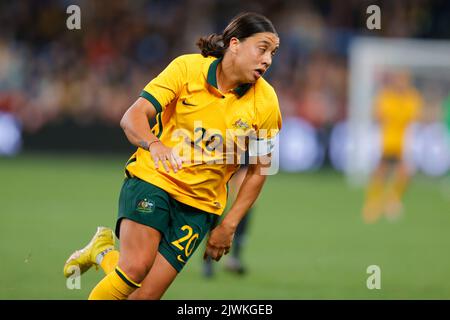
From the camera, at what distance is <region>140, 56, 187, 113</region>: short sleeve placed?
5273 mm

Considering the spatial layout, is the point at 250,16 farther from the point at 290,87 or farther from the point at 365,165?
the point at 290,87

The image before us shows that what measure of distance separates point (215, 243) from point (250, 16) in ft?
4.51

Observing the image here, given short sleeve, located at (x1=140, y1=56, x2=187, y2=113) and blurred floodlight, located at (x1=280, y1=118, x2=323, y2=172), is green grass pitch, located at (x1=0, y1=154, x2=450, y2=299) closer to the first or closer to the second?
blurred floodlight, located at (x1=280, y1=118, x2=323, y2=172)

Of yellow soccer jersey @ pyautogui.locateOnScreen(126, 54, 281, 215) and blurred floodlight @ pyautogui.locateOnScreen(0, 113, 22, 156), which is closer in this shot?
yellow soccer jersey @ pyautogui.locateOnScreen(126, 54, 281, 215)

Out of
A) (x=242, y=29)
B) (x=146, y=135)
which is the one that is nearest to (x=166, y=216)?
(x=146, y=135)

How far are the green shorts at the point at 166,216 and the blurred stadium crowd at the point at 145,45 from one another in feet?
50.2

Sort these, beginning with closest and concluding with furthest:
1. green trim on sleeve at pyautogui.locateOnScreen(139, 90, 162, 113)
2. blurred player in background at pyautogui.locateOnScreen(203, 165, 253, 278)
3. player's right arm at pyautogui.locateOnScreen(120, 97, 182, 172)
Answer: player's right arm at pyautogui.locateOnScreen(120, 97, 182, 172) < green trim on sleeve at pyautogui.locateOnScreen(139, 90, 162, 113) < blurred player in background at pyautogui.locateOnScreen(203, 165, 253, 278)

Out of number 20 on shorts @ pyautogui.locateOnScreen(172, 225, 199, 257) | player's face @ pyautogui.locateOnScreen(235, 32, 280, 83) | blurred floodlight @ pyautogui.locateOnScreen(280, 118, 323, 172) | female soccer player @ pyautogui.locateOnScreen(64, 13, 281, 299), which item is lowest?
blurred floodlight @ pyautogui.locateOnScreen(280, 118, 323, 172)

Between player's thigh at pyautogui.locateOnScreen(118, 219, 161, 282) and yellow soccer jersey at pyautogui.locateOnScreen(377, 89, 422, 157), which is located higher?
player's thigh at pyautogui.locateOnScreen(118, 219, 161, 282)

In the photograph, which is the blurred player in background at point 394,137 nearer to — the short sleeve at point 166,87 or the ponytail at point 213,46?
the ponytail at point 213,46

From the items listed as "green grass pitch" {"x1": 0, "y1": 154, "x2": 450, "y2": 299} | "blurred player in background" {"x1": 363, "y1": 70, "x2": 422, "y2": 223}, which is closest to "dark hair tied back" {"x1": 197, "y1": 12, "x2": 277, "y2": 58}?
→ "green grass pitch" {"x1": 0, "y1": 154, "x2": 450, "y2": 299}

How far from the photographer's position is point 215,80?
5.47 metres

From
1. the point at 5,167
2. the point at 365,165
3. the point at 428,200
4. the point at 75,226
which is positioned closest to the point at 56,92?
the point at 5,167

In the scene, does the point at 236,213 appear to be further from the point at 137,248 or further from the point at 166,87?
the point at 166,87
